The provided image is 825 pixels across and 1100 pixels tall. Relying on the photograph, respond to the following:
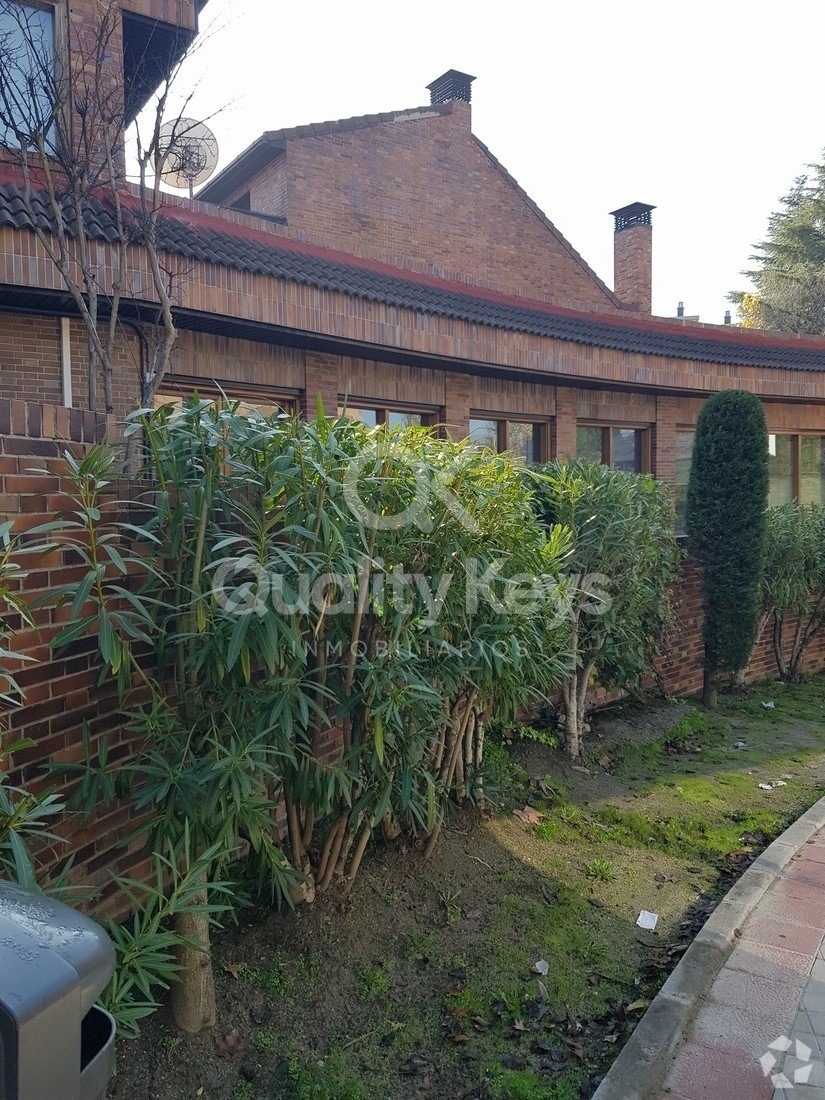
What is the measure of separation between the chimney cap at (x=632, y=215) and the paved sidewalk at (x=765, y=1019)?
19408mm

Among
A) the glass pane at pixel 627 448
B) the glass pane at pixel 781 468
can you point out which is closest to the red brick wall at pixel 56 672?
the glass pane at pixel 627 448

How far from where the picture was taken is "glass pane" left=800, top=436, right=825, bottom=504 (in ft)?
46.0

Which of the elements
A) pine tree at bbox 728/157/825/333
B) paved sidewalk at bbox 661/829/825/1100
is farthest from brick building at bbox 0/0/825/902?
pine tree at bbox 728/157/825/333

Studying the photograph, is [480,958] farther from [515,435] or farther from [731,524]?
[515,435]

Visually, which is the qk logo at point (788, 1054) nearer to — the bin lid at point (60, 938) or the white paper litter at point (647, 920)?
the white paper litter at point (647, 920)

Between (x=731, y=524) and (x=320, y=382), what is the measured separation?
4.55m

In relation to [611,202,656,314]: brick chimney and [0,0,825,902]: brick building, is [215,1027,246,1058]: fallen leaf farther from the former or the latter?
[611,202,656,314]: brick chimney

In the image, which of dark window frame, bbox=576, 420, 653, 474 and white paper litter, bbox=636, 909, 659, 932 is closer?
white paper litter, bbox=636, 909, 659, 932

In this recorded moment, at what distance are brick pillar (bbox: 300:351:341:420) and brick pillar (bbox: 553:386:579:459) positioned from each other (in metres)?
3.87

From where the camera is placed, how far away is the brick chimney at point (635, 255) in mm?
19812

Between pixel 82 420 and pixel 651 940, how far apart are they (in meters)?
3.29

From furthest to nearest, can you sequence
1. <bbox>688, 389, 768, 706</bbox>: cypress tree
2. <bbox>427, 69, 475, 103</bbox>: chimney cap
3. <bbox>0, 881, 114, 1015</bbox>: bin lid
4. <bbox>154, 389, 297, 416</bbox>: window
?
<bbox>427, 69, 475, 103</bbox>: chimney cap < <bbox>688, 389, 768, 706</bbox>: cypress tree < <bbox>154, 389, 297, 416</bbox>: window < <bbox>0, 881, 114, 1015</bbox>: bin lid

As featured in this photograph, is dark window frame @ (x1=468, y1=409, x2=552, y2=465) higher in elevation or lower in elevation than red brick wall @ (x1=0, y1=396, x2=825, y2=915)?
higher

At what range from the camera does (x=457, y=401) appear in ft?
31.6
